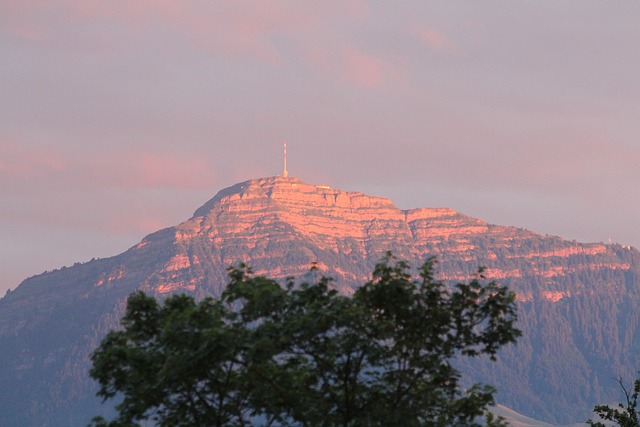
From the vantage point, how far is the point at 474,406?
6700 centimetres

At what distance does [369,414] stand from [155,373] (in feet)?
32.7

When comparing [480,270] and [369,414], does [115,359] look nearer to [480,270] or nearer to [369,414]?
[369,414]

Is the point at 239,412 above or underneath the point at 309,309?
underneath

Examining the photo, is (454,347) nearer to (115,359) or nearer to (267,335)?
(267,335)

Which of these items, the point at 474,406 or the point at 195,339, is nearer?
the point at 195,339

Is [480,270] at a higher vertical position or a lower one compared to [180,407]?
higher

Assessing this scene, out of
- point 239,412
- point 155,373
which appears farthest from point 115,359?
point 239,412

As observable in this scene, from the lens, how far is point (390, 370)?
2542 inches

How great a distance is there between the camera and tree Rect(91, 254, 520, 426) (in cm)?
6141

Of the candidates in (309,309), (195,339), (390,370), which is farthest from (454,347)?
(195,339)

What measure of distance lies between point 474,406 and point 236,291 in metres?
13.0

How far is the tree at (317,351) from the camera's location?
61.4 metres

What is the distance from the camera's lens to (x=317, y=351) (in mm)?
63156

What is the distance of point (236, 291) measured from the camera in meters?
64.0
